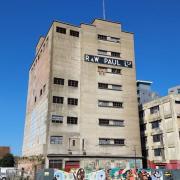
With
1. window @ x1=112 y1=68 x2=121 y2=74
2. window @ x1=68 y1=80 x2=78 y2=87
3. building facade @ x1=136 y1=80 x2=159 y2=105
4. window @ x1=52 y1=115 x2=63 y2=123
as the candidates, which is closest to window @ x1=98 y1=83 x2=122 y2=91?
window @ x1=112 y1=68 x2=121 y2=74

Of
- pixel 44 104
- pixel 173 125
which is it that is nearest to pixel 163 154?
pixel 173 125

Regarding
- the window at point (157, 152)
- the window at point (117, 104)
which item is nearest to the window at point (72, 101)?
the window at point (117, 104)

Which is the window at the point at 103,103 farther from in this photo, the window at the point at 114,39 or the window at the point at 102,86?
the window at the point at 114,39

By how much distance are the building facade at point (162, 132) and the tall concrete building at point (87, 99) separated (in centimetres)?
530

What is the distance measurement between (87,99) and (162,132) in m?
19.5

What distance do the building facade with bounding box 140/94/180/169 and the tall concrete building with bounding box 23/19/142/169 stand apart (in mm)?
5298

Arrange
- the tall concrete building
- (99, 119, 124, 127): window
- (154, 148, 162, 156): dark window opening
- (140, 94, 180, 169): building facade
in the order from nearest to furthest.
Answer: the tall concrete building, (140, 94, 180, 169): building facade, (99, 119, 124, 127): window, (154, 148, 162, 156): dark window opening

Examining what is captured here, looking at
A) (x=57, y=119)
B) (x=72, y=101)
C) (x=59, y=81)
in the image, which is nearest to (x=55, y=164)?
(x=57, y=119)

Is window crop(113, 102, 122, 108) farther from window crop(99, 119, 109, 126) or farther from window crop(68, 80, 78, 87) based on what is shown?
window crop(68, 80, 78, 87)

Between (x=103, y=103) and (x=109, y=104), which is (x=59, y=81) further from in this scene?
(x=109, y=104)

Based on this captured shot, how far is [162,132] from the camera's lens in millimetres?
65500

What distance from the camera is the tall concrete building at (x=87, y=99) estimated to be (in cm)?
5906

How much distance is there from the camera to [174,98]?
2511 inches

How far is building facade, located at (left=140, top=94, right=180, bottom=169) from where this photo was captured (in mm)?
61594
